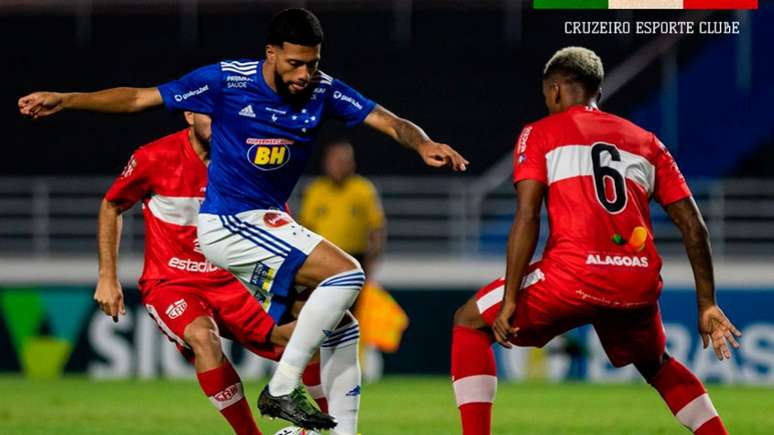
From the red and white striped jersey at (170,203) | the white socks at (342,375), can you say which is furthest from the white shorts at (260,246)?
the red and white striped jersey at (170,203)

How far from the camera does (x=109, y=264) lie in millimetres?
7816

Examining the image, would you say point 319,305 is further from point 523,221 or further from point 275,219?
point 523,221

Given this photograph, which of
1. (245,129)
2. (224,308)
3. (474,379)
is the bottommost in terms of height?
(474,379)

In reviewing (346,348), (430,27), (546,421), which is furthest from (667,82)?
(346,348)

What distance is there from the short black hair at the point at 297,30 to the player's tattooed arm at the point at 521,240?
1165 millimetres

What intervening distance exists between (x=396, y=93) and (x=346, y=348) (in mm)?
13442

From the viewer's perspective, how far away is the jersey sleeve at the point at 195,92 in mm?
6957

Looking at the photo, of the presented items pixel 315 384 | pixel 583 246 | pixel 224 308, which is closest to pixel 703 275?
pixel 583 246

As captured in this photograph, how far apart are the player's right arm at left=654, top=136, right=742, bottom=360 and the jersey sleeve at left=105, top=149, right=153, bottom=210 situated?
9.42 feet

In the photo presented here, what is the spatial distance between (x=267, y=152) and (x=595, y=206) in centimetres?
157

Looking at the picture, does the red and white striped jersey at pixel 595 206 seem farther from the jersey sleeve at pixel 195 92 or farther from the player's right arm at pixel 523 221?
the jersey sleeve at pixel 195 92

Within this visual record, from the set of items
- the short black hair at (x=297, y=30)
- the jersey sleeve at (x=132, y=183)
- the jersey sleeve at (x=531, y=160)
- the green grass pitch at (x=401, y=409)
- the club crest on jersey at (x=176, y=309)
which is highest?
the short black hair at (x=297, y=30)

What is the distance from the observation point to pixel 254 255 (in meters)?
6.88

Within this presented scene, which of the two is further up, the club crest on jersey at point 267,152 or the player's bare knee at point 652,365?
the club crest on jersey at point 267,152
